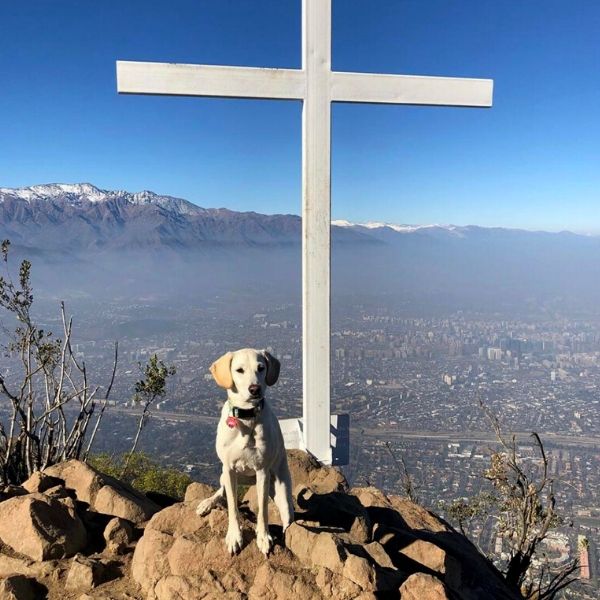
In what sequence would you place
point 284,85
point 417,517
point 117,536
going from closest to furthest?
point 117,536, point 417,517, point 284,85

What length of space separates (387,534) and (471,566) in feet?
2.45

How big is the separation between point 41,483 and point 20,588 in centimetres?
124

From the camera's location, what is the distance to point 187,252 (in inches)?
1114

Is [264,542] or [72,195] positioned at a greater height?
[72,195]

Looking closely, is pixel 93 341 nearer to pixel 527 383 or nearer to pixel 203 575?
pixel 203 575

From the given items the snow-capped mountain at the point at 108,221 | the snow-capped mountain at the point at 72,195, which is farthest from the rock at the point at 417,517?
the snow-capped mountain at the point at 72,195

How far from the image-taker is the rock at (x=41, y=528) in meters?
3.12

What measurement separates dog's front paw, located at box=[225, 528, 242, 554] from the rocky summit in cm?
4

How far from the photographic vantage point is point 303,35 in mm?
4418

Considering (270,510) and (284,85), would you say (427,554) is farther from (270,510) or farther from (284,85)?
(284,85)

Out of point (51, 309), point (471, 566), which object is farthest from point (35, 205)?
point (471, 566)

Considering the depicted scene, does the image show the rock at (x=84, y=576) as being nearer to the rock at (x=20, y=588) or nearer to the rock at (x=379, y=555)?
the rock at (x=20, y=588)

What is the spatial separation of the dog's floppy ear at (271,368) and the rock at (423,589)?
134cm

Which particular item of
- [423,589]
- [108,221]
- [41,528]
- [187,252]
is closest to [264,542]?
[423,589]
